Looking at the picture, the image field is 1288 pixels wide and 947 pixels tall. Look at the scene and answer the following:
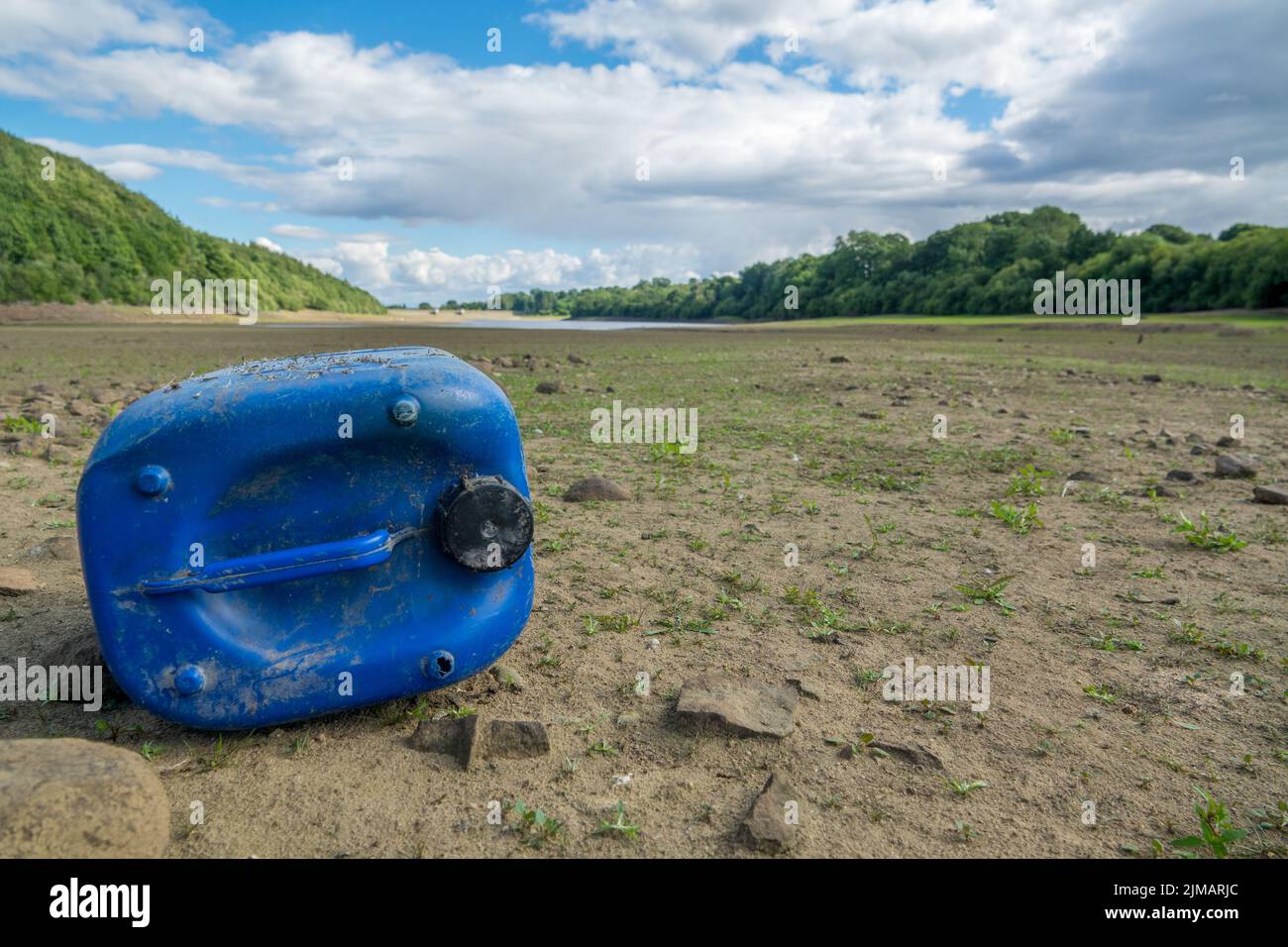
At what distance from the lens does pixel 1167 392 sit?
13.5 metres

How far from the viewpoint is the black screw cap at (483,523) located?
2828 millimetres

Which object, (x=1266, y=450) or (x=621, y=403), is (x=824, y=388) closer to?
(x=621, y=403)

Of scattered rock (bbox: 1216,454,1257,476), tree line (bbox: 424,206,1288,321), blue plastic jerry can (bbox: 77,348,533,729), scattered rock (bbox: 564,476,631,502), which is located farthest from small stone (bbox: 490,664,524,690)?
tree line (bbox: 424,206,1288,321)

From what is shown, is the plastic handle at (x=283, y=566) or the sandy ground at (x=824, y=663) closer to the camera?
the sandy ground at (x=824, y=663)

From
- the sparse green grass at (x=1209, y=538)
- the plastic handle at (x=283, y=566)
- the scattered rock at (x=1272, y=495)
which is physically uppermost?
the plastic handle at (x=283, y=566)

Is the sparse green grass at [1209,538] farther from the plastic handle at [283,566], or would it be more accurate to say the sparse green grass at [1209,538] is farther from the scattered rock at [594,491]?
the plastic handle at [283,566]

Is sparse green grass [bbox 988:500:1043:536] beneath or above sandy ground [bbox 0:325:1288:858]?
above

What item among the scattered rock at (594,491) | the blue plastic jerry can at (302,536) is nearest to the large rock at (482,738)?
the blue plastic jerry can at (302,536)

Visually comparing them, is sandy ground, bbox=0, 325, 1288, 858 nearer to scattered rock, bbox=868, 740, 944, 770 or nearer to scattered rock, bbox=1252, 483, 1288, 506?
scattered rock, bbox=868, 740, 944, 770

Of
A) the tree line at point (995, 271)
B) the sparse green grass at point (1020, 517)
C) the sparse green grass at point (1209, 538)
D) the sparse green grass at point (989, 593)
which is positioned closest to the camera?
the sparse green grass at point (989, 593)

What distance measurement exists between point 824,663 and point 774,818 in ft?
4.05

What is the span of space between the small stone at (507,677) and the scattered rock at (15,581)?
2.52 m

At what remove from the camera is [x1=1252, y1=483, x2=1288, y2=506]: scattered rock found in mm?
6215

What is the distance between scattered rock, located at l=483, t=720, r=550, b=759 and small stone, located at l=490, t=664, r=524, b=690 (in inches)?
16.0
